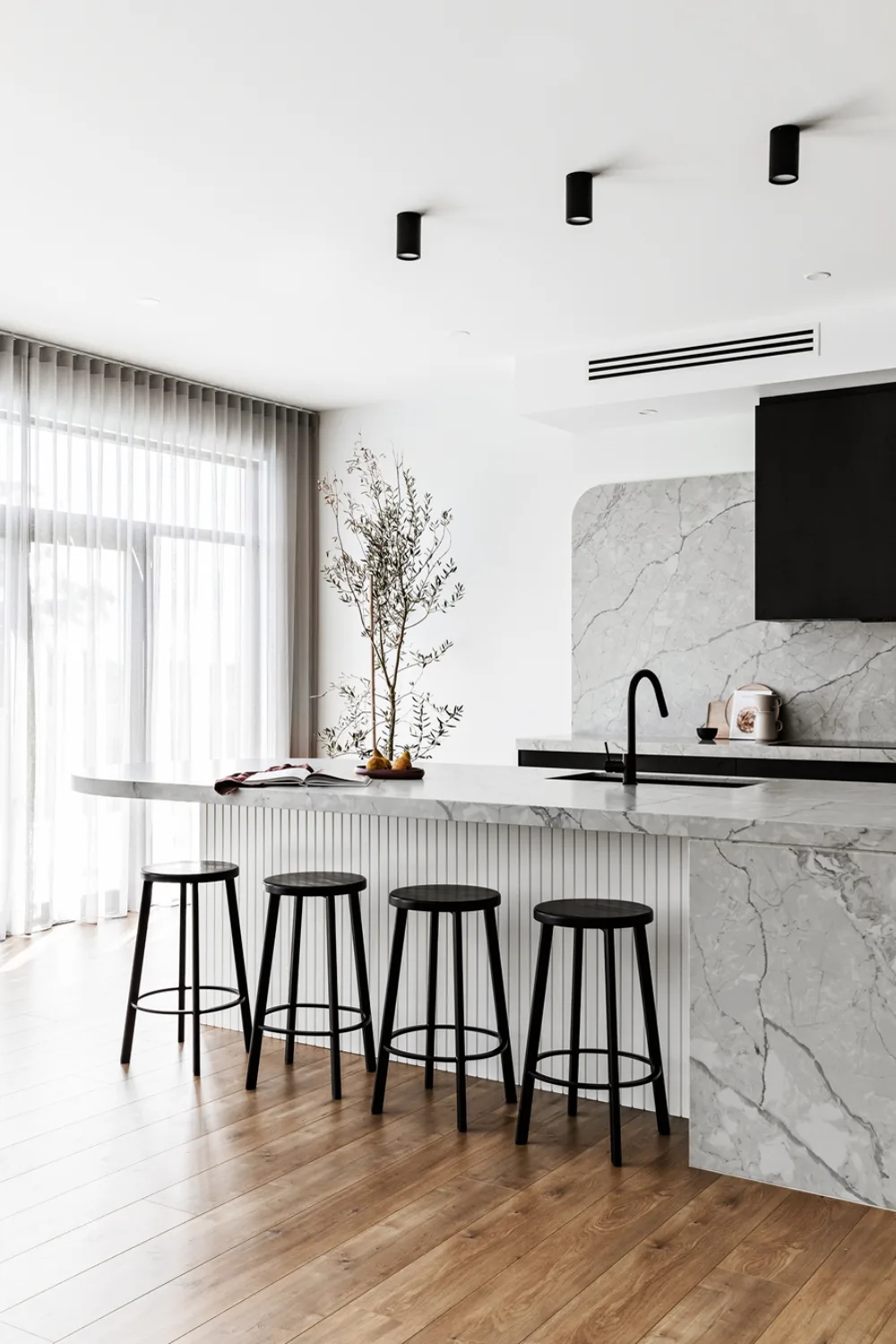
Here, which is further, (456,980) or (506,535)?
(506,535)

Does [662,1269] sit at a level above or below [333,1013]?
below

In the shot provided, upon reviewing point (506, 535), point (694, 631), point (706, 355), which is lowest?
point (694, 631)

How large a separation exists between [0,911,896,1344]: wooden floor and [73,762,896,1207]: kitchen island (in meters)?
0.14

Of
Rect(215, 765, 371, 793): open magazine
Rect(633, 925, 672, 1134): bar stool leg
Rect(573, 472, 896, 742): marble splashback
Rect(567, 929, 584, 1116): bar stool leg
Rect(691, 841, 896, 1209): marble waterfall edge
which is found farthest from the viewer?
Rect(573, 472, 896, 742): marble splashback

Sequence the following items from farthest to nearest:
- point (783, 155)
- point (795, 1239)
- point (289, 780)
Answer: point (289, 780) < point (783, 155) < point (795, 1239)

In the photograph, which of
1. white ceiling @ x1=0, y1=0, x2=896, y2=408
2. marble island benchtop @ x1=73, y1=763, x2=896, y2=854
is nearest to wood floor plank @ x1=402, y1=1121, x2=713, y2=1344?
marble island benchtop @ x1=73, y1=763, x2=896, y2=854

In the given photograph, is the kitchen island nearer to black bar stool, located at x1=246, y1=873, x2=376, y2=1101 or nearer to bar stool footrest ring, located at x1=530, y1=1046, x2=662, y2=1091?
bar stool footrest ring, located at x1=530, y1=1046, x2=662, y2=1091

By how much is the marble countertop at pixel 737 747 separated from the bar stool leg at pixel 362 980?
2.09 m

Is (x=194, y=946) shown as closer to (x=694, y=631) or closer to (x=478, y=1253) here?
(x=478, y=1253)

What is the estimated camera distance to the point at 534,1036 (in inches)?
123

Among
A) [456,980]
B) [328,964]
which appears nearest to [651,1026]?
[456,980]

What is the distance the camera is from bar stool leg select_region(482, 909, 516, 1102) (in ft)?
11.2

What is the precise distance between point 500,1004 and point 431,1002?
0.85 ft

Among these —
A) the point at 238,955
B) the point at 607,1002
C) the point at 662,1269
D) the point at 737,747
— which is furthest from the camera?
the point at 737,747
